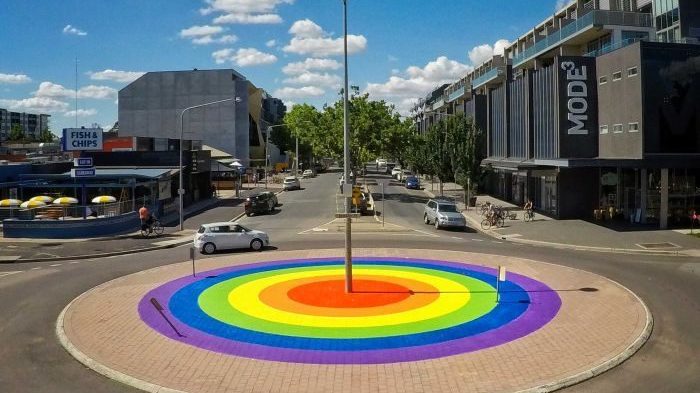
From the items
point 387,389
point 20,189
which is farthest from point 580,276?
point 20,189

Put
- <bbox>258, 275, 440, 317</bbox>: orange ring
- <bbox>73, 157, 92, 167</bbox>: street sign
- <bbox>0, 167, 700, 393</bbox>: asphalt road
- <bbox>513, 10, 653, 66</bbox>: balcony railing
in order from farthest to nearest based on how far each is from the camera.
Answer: <bbox>513, 10, 653, 66</bbox>: balcony railing → <bbox>73, 157, 92, 167</bbox>: street sign → <bbox>258, 275, 440, 317</bbox>: orange ring → <bbox>0, 167, 700, 393</bbox>: asphalt road

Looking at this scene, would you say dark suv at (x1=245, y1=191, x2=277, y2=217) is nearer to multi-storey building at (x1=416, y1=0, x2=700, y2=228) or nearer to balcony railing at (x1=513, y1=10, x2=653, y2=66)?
multi-storey building at (x1=416, y1=0, x2=700, y2=228)

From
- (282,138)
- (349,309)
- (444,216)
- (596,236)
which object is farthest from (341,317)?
(282,138)

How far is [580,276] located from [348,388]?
14.4 meters

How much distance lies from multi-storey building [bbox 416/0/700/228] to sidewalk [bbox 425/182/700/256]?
2.11m

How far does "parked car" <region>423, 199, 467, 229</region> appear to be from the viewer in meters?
39.4

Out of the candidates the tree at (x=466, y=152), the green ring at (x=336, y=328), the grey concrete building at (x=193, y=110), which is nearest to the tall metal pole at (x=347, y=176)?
A: the green ring at (x=336, y=328)

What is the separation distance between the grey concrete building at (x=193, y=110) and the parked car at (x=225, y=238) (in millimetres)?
68866

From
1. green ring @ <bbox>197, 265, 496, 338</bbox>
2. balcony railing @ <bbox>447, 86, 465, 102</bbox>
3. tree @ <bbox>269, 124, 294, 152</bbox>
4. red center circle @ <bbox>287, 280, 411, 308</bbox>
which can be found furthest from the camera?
tree @ <bbox>269, 124, 294, 152</bbox>

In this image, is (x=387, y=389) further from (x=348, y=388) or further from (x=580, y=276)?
(x=580, y=276)

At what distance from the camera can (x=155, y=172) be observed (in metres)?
48.9

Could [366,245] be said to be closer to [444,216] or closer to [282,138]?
[444,216]

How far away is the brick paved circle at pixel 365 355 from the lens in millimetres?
12242

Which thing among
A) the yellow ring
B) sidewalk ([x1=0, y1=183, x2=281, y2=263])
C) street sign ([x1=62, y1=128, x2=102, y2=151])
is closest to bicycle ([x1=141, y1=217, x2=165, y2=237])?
sidewalk ([x1=0, y1=183, x2=281, y2=263])
